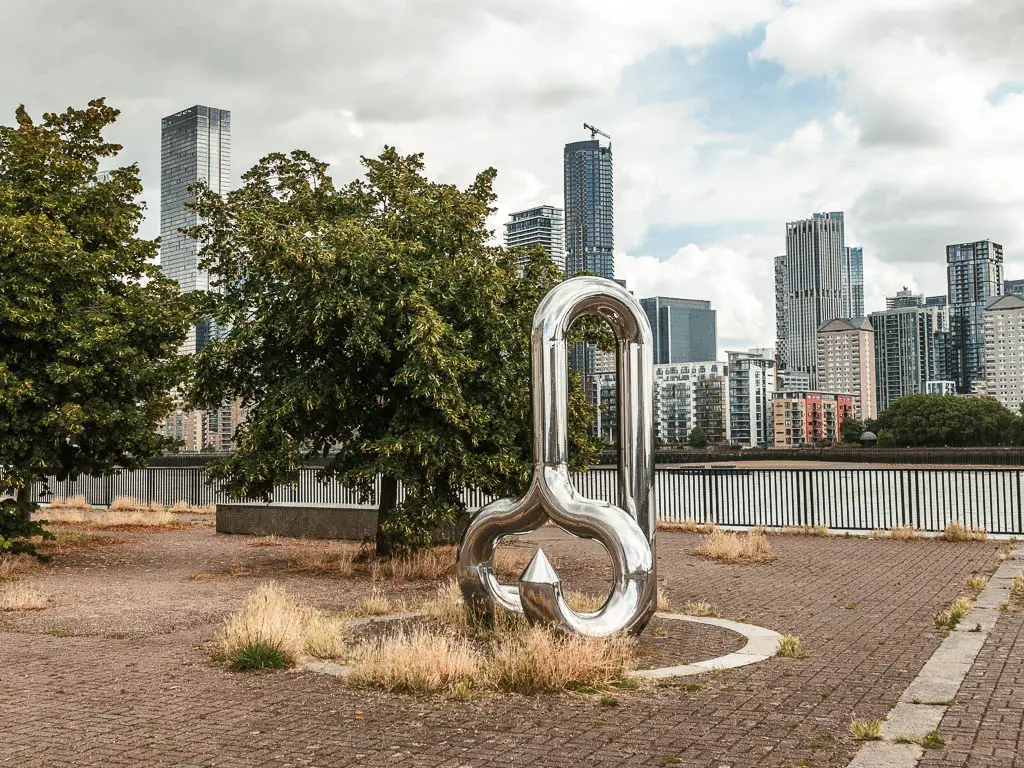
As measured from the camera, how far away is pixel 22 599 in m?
13.5

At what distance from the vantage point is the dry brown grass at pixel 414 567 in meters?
Result: 15.9

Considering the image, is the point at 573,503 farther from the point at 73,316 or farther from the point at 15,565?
the point at 15,565

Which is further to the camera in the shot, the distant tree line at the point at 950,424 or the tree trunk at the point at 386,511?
the distant tree line at the point at 950,424

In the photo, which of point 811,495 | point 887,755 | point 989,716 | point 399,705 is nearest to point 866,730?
point 887,755

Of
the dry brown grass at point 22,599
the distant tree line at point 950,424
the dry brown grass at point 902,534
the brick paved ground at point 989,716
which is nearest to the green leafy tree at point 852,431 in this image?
the distant tree line at point 950,424

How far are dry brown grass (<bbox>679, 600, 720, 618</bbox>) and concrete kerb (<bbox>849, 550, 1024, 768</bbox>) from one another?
8.84ft

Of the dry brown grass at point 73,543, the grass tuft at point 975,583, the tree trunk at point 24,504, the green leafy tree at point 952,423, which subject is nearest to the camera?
the grass tuft at point 975,583

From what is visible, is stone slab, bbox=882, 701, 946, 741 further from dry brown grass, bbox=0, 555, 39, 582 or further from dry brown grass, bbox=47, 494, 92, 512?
dry brown grass, bbox=47, 494, 92, 512

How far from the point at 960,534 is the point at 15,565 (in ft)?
58.2

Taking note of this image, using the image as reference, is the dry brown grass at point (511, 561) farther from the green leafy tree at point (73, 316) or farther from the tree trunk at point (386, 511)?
the green leafy tree at point (73, 316)

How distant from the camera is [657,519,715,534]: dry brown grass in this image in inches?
992

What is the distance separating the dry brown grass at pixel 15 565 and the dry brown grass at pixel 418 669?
33.1 ft

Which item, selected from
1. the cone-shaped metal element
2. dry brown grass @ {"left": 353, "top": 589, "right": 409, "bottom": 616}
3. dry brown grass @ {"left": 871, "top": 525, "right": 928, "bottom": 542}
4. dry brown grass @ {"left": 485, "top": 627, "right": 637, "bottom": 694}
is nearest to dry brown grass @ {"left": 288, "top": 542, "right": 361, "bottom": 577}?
dry brown grass @ {"left": 353, "top": 589, "right": 409, "bottom": 616}

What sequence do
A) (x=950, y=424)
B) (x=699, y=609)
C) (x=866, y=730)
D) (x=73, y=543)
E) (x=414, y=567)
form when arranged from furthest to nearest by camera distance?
(x=950, y=424) < (x=73, y=543) < (x=414, y=567) < (x=699, y=609) < (x=866, y=730)
